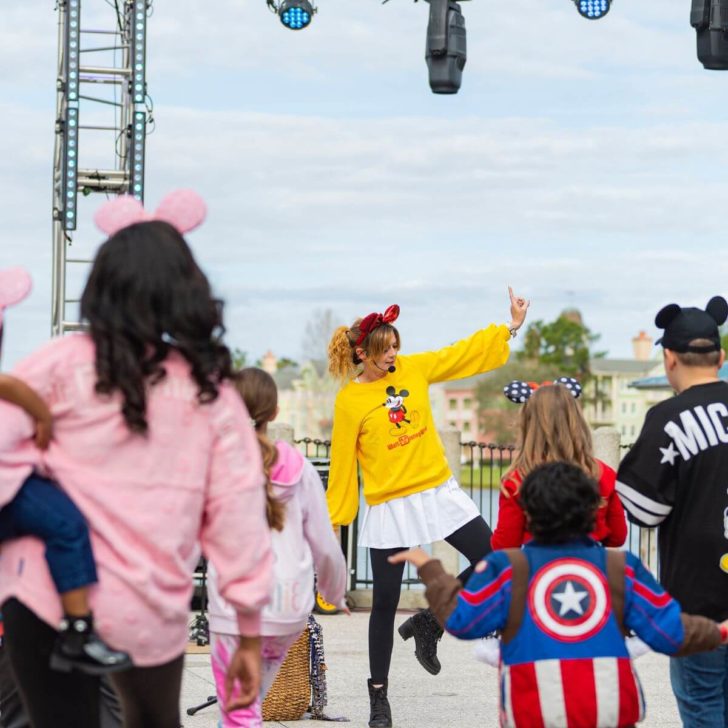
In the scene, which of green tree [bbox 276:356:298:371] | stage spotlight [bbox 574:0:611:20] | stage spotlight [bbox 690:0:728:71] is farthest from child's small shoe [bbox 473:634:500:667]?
green tree [bbox 276:356:298:371]

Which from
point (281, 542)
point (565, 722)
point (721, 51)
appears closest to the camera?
point (565, 722)

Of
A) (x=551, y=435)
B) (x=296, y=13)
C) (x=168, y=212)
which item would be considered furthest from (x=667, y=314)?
(x=296, y=13)

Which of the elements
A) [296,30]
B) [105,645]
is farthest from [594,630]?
[296,30]

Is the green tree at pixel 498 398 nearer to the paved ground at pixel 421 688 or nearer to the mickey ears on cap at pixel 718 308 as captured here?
the paved ground at pixel 421 688

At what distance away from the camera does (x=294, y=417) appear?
149 metres

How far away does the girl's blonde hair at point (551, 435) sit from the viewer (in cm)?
474

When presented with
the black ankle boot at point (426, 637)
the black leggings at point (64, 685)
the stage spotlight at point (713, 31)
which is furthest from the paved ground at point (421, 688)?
the stage spotlight at point (713, 31)

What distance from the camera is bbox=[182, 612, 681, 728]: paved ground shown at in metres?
7.00

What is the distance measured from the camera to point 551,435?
475cm

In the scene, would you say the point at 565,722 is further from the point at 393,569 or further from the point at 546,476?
the point at 393,569

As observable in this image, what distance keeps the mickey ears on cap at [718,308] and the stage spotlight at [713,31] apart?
4.78 meters

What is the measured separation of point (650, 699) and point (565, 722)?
13.2 feet

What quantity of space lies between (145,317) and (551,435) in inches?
80.4

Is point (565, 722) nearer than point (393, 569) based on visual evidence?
Yes
